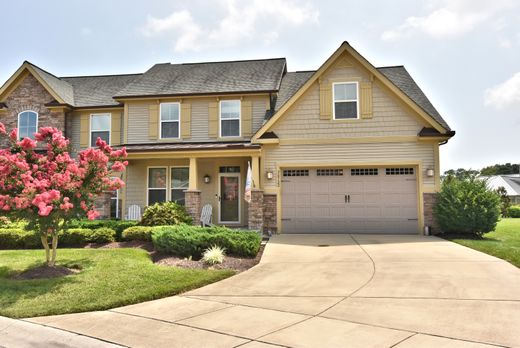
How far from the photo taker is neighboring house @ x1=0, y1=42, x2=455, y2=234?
1361 centimetres

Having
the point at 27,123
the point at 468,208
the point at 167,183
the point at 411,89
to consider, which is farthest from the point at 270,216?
the point at 27,123

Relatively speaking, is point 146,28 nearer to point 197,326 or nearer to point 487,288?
point 197,326

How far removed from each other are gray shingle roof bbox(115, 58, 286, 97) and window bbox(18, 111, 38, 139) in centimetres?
407

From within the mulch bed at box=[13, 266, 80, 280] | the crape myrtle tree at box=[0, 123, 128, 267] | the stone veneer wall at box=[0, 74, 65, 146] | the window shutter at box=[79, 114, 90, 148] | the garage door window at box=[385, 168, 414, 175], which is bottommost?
the mulch bed at box=[13, 266, 80, 280]

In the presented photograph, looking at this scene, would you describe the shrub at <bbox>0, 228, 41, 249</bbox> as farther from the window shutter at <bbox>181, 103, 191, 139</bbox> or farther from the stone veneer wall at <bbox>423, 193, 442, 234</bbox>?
the stone veneer wall at <bbox>423, 193, 442, 234</bbox>

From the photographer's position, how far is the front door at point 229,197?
49.8ft

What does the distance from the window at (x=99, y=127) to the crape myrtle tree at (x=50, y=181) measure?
8943mm

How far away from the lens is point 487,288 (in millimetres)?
6363

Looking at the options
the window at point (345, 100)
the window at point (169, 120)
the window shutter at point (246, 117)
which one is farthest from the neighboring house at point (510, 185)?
the window at point (169, 120)

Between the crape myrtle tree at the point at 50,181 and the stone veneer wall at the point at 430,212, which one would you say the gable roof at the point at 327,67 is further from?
the crape myrtle tree at the point at 50,181

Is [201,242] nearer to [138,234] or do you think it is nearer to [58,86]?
[138,234]

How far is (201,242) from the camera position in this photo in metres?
9.27

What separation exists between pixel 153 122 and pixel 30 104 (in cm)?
584

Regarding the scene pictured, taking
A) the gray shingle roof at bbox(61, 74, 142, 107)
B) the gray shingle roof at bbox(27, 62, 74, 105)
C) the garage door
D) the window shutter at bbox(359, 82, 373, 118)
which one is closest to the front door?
the garage door
